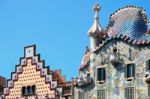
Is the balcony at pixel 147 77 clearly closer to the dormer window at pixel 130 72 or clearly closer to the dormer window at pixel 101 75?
the dormer window at pixel 130 72

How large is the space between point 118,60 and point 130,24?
415 centimetres

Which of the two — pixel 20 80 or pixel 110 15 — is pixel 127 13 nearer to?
pixel 110 15

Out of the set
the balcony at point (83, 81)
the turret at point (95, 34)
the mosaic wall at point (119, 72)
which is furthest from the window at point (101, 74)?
the turret at point (95, 34)

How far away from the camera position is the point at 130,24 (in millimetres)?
54312

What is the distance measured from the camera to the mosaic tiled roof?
176 ft

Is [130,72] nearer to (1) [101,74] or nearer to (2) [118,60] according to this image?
(2) [118,60]

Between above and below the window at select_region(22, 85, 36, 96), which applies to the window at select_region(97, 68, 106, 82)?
above

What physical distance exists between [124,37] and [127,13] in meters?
3.36

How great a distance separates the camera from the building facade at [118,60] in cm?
5169

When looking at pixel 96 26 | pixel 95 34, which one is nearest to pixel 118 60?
pixel 95 34

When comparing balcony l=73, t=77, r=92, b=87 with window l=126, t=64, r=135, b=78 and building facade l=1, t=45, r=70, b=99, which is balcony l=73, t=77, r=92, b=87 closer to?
building facade l=1, t=45, r=70, b=99

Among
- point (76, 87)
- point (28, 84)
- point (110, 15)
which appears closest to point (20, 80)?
point (28, 84)

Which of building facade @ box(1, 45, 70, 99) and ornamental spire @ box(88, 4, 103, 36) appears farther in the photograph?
building facade @ box(1, 45, 70, 99)

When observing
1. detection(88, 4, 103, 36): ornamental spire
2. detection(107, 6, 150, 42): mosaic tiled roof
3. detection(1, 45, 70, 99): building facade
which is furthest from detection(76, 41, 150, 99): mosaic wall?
detection(1, 45, 70, 99): building facade
